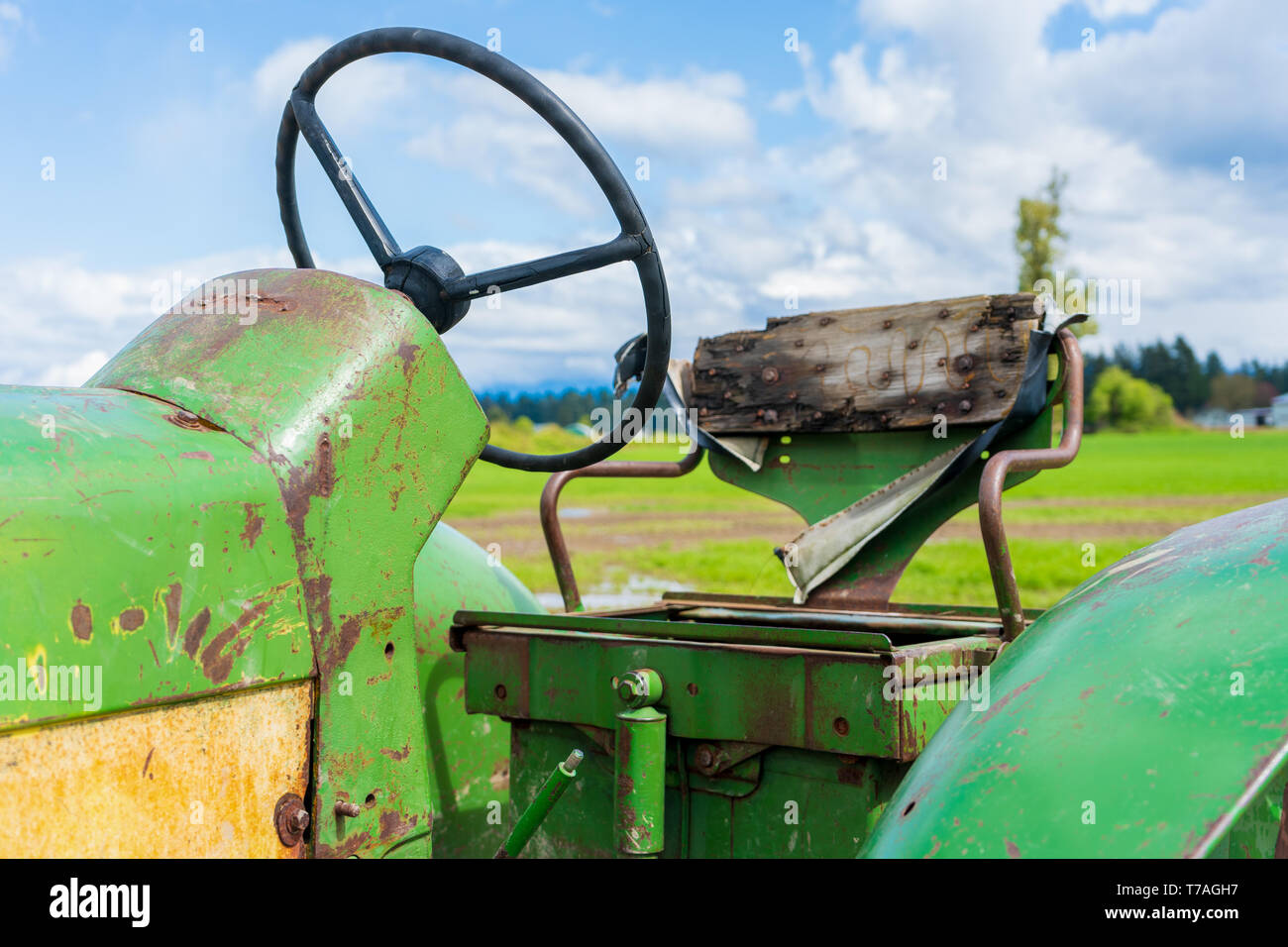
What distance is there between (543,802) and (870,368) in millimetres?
1304

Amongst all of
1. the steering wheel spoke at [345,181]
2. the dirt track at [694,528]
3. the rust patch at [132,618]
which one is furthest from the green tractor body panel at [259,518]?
the dirt track at [694,528]

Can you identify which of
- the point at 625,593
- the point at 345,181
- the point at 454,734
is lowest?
the point at 625,593

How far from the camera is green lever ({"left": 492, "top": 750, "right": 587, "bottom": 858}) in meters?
1.61

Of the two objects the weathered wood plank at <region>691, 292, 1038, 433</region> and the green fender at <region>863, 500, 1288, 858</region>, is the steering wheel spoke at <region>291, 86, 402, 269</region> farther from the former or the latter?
the green fender at <region>863, 500, 1288, 858</region>

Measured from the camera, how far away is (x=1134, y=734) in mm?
1060

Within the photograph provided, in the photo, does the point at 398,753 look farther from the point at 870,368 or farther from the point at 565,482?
the point at 870,368

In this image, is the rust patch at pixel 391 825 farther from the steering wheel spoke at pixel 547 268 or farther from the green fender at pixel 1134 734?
the steering wheel spoke at pixel 547 268

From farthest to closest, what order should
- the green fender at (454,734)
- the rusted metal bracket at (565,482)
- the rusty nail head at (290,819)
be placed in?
the rusted metal bracket at (565,482), the green fender at (454,734), the rusty nail head at (290,819)

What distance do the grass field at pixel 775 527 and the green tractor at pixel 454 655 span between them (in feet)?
1.66

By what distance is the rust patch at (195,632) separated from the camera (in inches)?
48.0

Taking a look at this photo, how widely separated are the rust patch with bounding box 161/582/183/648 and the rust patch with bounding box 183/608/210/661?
0.6 inches

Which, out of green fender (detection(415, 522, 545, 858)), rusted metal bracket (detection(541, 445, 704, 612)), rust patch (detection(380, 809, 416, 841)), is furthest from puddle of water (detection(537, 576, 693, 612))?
rust patch (detection(380, 809, 416, 841))

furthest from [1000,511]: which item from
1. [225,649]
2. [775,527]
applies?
[775,527]
